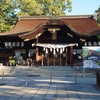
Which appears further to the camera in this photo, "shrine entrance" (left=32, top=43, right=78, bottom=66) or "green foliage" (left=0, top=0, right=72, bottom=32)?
"green foliage" (left=0, top=0, right=72, bottom=32)

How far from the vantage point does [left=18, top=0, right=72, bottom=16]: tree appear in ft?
127

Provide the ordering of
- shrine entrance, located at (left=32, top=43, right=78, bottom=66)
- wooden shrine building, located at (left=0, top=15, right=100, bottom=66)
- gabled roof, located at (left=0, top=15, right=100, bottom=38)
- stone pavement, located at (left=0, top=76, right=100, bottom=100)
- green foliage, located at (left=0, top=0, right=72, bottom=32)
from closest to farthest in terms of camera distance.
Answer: stone pavement, located at (left=0, top=76, right=100, bottom=100) → wooden shrine building, located at (left=0, top=15, right=100, bottom=66) → shrine entrance, located at (left=32, top=43, right=78, bottom=66) → gabled roof, located at (left=0, top=15, right=100, bottom=38) → green foliage, located at (left=0, top=0, right=72, bottom=32)

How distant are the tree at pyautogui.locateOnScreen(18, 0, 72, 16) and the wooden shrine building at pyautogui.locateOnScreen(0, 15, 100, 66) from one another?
875cm

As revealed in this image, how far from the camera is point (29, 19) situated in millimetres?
34438

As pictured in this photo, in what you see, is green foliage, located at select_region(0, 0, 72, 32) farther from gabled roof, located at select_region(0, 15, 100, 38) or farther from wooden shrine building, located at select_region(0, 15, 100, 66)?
wooden shrine building, located at select_region(0, 15, 100, 66)

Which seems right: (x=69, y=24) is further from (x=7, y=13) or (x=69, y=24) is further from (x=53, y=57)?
(x=7, y=13)

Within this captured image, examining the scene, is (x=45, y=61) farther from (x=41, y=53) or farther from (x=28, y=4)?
(x=28, y=4)

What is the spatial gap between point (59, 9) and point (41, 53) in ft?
59.9

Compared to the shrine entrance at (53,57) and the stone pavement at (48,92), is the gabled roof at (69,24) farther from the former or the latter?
the stone pavement at (48,92)

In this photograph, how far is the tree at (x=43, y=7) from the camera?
38562 mm

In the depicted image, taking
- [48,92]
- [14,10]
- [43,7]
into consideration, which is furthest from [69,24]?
[48,92]

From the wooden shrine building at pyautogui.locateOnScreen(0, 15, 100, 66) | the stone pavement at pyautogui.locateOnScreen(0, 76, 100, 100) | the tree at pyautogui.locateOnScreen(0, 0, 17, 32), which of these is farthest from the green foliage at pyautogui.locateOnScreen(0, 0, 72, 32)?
the stone pavement at pyautogui.locateOnScreen(0, 76, 100, 100)

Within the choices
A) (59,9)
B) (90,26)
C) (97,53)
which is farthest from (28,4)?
(97,53)

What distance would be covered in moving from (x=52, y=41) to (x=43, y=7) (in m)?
17.8
